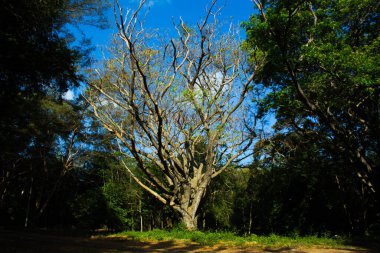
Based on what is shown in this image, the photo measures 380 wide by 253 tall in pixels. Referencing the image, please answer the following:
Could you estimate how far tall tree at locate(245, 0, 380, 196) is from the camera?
431 inches

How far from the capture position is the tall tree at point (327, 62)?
35.9 ft

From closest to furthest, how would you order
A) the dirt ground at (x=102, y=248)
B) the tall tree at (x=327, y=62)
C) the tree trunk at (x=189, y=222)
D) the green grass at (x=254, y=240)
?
the dirt ground at (x=102, y=248) → the green grass at (x=254, y=240) → the tall tree at (x=327, y=62) → the tree trunk at (x=189, y=222)

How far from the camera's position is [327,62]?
1101cm

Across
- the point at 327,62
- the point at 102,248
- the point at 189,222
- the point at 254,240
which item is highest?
Answer: the point at 327,62

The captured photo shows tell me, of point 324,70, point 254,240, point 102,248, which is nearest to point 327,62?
point 324,70

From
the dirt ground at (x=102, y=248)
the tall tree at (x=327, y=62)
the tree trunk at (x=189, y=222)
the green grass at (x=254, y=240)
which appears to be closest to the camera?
the dirt ground at (x=102, y=248)

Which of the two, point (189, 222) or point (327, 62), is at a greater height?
point (327, 62)

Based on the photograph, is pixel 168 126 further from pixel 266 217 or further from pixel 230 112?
pixel 266 217

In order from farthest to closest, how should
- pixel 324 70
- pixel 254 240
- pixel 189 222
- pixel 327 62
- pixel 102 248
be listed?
1. pixel 189 222
2. pixel 324 70
3. pixel 254 240
4. pixel 327 62
5. pixel 102 248

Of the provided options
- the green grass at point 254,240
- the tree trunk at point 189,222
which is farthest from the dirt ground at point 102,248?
the tree trunk at point 189,222

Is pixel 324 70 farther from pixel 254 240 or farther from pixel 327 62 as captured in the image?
pixel 254 240

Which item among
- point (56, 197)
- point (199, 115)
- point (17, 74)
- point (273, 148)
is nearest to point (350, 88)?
point (273, 148)

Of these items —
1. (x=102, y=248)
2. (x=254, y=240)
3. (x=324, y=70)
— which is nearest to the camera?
(x=102, y=248)

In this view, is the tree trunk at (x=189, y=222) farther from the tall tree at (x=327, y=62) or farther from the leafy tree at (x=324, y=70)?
the tall tree at (x=327, y=62)
